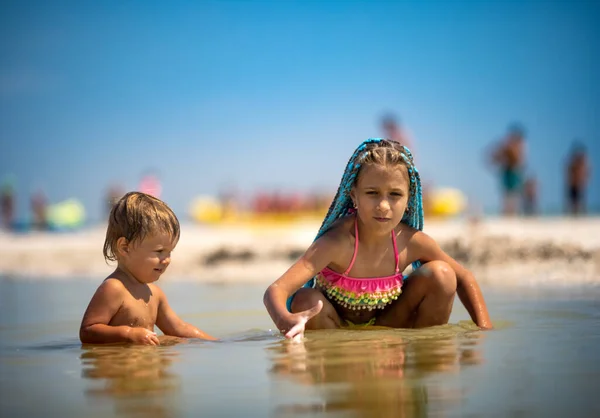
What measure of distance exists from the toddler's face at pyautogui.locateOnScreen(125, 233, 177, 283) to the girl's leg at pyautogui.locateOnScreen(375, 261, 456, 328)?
1.30 metres

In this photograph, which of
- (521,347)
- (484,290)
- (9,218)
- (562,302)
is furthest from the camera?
(9,218)

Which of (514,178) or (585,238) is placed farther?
(514,178)

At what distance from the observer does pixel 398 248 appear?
171 inches

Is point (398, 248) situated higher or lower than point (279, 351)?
higher

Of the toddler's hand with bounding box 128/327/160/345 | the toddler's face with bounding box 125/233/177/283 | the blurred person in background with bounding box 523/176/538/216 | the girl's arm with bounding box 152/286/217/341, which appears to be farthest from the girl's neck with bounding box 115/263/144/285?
the blurred person in background with bounding box 523/176/538/216

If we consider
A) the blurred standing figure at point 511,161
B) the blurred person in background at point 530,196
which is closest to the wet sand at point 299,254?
the blurred standing figure at point 511,161

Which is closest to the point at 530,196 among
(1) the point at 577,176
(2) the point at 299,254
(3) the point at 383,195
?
(1) the point at 577,176

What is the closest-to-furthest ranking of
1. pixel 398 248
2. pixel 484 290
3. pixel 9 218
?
pixel 398 248 → pixel 484 290 → pixel 9 218

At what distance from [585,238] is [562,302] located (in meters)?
4.09

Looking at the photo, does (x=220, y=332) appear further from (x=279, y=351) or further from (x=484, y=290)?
(x=484, y=290)

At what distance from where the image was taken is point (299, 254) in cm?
1066

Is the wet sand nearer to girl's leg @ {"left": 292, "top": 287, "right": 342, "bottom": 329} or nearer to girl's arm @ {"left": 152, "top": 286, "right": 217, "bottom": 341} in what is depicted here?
girl's leg @ {"left": 292, "top": 287, "right": 342, "bottom": 329}

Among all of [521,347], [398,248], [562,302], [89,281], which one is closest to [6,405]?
[521,347]

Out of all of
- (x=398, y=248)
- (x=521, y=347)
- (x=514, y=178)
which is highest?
(x=514, y=178)
